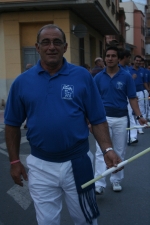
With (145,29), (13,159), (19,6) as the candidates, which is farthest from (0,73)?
(145,29)

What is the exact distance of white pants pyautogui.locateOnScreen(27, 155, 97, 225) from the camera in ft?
9.25

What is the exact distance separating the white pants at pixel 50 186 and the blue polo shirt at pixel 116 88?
2371 millimetres

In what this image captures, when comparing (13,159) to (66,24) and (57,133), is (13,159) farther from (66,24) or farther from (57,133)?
(66,24)

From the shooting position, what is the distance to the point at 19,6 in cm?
1483

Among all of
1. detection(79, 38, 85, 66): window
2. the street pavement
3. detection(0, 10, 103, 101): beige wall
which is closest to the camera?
the street pavement

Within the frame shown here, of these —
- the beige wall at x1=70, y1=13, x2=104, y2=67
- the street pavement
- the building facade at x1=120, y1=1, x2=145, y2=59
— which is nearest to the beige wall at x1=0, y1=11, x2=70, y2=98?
the beige wall at x1=70, y1=13, x2=104, y2=67

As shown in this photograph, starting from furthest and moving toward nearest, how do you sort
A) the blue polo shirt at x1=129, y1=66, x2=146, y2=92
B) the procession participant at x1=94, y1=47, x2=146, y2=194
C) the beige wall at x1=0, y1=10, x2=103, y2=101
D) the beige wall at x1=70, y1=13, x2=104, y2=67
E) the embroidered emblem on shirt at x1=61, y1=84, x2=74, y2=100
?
the beige wall at x1=70, y1=13, x2=104, y2=67 → the beige wall at x1=0, y1=10, x2=103, y2=101 → the blue polo shirt at x1=129, y1=66, x2=146, y2=92 → the procession participant at x1=94, y1=47, x2=146, y2=194 → the embroidered emblem on shirt at x1=61, y1=84, x2=74, y2=100

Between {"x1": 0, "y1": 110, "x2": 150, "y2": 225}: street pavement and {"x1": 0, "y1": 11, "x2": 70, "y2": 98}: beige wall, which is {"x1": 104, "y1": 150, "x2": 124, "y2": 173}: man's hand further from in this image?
{"x1": 0, "y1": 11, "x2": 70, "y2": 98}: beige wall

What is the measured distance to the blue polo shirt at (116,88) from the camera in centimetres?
507

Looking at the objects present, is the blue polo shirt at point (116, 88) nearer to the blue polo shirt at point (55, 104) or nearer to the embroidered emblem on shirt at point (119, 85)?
the embroidered emblem on shirt at point (119, 85)

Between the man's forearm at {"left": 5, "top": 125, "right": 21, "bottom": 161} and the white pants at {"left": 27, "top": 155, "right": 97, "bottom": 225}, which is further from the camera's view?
the man's forearm at {"left": 5, "top": 125, "right": 21, "bottom": 161}

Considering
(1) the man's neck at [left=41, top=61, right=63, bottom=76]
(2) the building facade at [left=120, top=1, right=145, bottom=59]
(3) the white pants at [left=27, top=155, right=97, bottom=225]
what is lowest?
(3) the white pants at [left=27, top=155, right=97, bottom=225]

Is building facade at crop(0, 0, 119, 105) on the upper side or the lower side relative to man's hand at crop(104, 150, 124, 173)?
upper

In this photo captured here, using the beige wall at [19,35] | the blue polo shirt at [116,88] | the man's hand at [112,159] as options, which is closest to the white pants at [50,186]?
the man's hand at [112,159]
